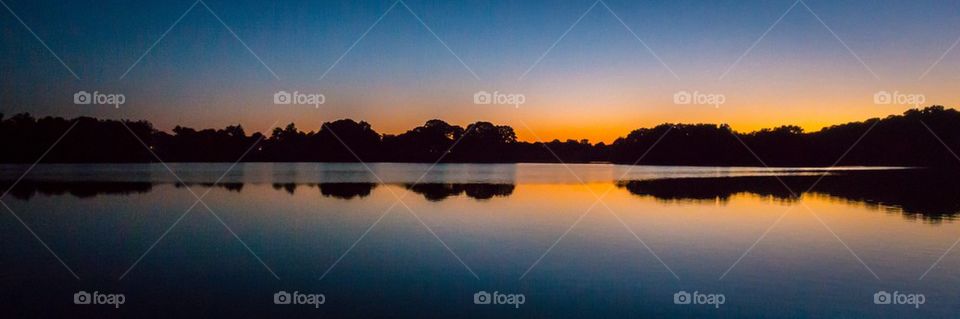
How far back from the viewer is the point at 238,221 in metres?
19.4

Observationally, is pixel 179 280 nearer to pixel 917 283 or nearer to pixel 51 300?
pixel 51 300

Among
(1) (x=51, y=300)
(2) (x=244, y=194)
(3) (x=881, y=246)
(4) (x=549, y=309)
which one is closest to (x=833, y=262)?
(3) (x=881, y=246)

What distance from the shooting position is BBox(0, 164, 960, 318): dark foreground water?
965 centimetres

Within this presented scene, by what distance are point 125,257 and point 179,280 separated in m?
3.12

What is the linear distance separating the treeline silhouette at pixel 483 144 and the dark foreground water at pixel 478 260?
251 feet

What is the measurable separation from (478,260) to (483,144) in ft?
323

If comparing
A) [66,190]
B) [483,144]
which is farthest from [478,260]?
[483,144]

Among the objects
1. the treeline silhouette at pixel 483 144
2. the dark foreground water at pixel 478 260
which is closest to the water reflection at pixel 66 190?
the dark foreground water at pixel 478 260

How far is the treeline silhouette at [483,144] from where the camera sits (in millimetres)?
88625

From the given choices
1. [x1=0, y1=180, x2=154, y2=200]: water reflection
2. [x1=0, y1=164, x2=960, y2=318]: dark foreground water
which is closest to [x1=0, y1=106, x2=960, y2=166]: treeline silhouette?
[x1=0, y1=180, x2=154, y2=200]: water reflection

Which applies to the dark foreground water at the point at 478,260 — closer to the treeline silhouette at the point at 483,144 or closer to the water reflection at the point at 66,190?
the water reflection at the point at 66,190

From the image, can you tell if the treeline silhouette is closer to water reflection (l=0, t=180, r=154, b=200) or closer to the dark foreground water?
water reflection (l=0, t=180, r=154, b=200)

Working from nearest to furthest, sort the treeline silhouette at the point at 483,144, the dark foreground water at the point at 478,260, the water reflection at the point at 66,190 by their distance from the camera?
the dark foreground water at the point at 478,260, the water reflection at the point at 66,190, the treeline silhouette at the point at 483,144

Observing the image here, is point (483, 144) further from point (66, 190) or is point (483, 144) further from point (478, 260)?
point (478, 260)
